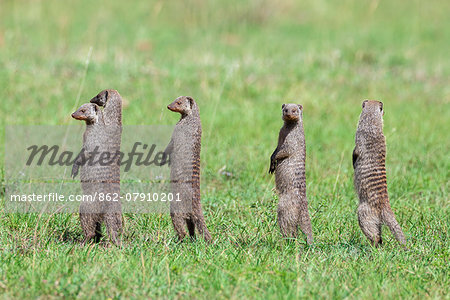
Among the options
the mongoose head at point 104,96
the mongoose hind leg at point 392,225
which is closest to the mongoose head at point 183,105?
the mongoose head at point 104,96

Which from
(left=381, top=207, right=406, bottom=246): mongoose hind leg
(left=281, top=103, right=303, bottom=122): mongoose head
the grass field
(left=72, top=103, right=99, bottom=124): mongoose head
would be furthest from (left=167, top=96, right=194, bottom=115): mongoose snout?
(left=381, top=207, right=406, bottom=246): mongoose hind leg

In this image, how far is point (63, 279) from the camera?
157 inches

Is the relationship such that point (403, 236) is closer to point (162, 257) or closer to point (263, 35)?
point (162, 257)

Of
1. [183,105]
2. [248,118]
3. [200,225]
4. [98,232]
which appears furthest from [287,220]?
[248,118]

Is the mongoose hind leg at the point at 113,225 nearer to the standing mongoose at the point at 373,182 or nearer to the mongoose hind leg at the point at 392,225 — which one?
the standing mongoose at the point at 373,182

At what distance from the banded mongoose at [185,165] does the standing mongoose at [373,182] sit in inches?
55.5

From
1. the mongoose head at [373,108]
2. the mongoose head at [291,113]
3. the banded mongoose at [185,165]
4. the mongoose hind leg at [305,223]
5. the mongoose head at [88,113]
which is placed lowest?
the mongoose hind leg at [305,223]

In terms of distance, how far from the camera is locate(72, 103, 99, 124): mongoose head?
4703 mm

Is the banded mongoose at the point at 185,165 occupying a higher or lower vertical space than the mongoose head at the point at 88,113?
lower

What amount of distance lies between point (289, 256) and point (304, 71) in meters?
7.35

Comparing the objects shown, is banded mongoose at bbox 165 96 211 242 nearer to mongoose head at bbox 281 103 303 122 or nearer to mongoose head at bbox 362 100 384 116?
mongoose head at bbox 281 103 303 122

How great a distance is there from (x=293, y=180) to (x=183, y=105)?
3.61 ft

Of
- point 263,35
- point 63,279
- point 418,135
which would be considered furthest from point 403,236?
point 263,35

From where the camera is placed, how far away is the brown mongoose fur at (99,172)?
188 inches
